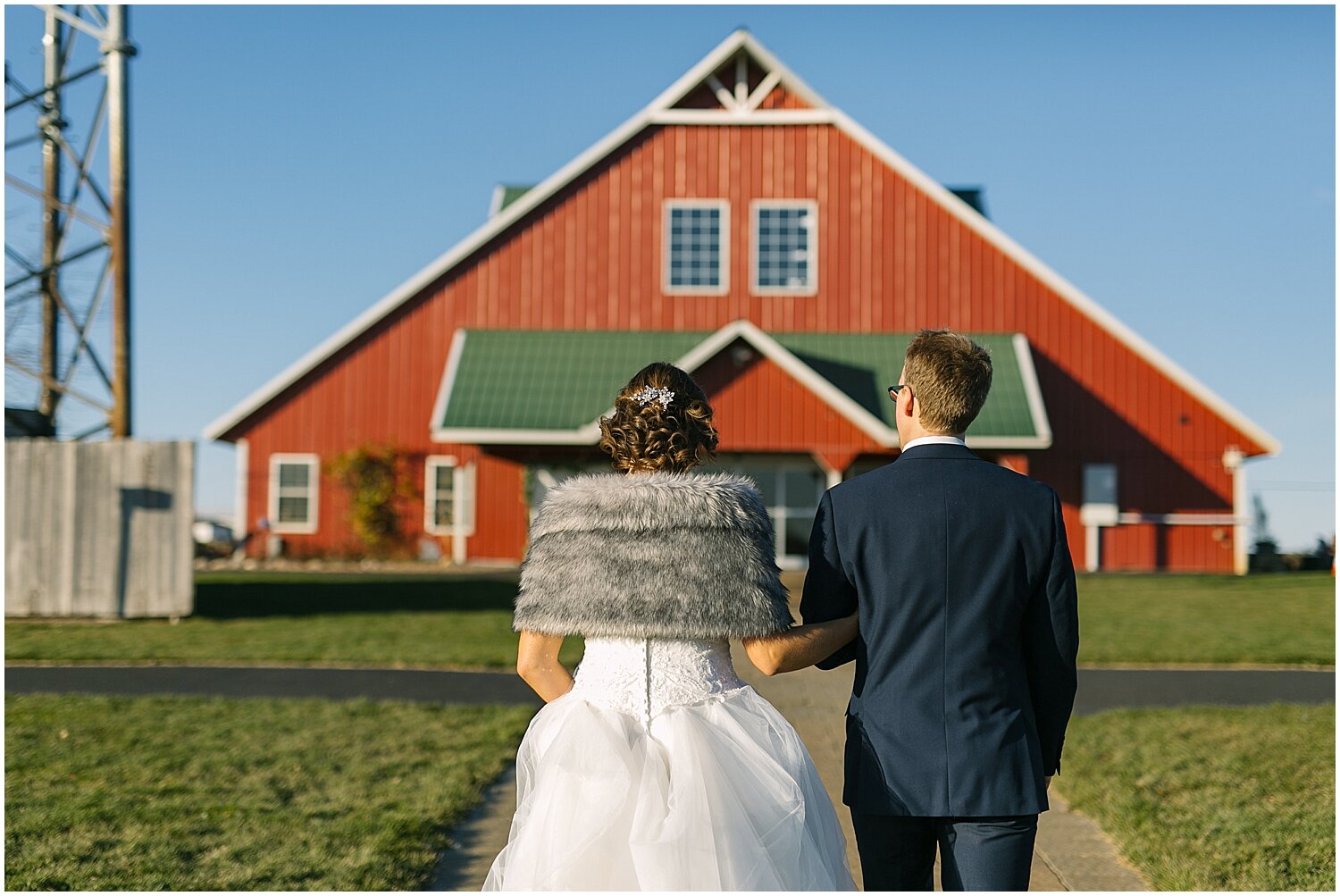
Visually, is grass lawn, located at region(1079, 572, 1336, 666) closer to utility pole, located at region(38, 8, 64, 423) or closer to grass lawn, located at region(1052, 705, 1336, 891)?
grass lawn, located at region(1052, 705, 1336, 891)

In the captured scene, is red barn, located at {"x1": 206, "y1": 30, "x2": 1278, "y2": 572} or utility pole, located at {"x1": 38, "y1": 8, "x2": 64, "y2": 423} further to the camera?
red barn, located at {"x1": 206, "y1": 30, "x2": 1278, "y2": 572}

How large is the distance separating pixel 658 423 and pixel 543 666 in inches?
29.7

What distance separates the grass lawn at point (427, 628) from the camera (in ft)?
A: 40.6

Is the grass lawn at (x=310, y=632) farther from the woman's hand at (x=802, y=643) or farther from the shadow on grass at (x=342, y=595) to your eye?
the woman's hand at (x=802, y=643)

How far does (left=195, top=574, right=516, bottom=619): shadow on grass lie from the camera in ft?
55.0

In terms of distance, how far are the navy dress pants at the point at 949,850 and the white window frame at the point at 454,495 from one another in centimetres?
2367

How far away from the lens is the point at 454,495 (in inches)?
1057

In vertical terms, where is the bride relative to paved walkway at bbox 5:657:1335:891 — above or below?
above

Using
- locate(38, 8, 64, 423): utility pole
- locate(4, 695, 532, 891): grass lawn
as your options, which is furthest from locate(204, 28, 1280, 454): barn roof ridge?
locate(4, 695, 532, 891): grass lawn

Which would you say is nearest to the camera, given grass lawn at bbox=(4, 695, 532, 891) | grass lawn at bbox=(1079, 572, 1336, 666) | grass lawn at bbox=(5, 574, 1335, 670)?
grass lawn at bbox=(4, 695, 532, 891)

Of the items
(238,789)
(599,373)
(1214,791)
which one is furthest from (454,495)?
(1214,791)

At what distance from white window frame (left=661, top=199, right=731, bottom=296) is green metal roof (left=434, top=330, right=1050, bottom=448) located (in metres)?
0.93

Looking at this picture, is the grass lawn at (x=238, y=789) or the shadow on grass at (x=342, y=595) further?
the shadow on grass at (x=342, y=595)

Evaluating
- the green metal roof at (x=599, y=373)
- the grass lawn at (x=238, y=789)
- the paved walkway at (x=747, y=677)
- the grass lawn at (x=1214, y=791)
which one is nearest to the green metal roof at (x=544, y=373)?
the green metal roof at (x=599, y=373)
